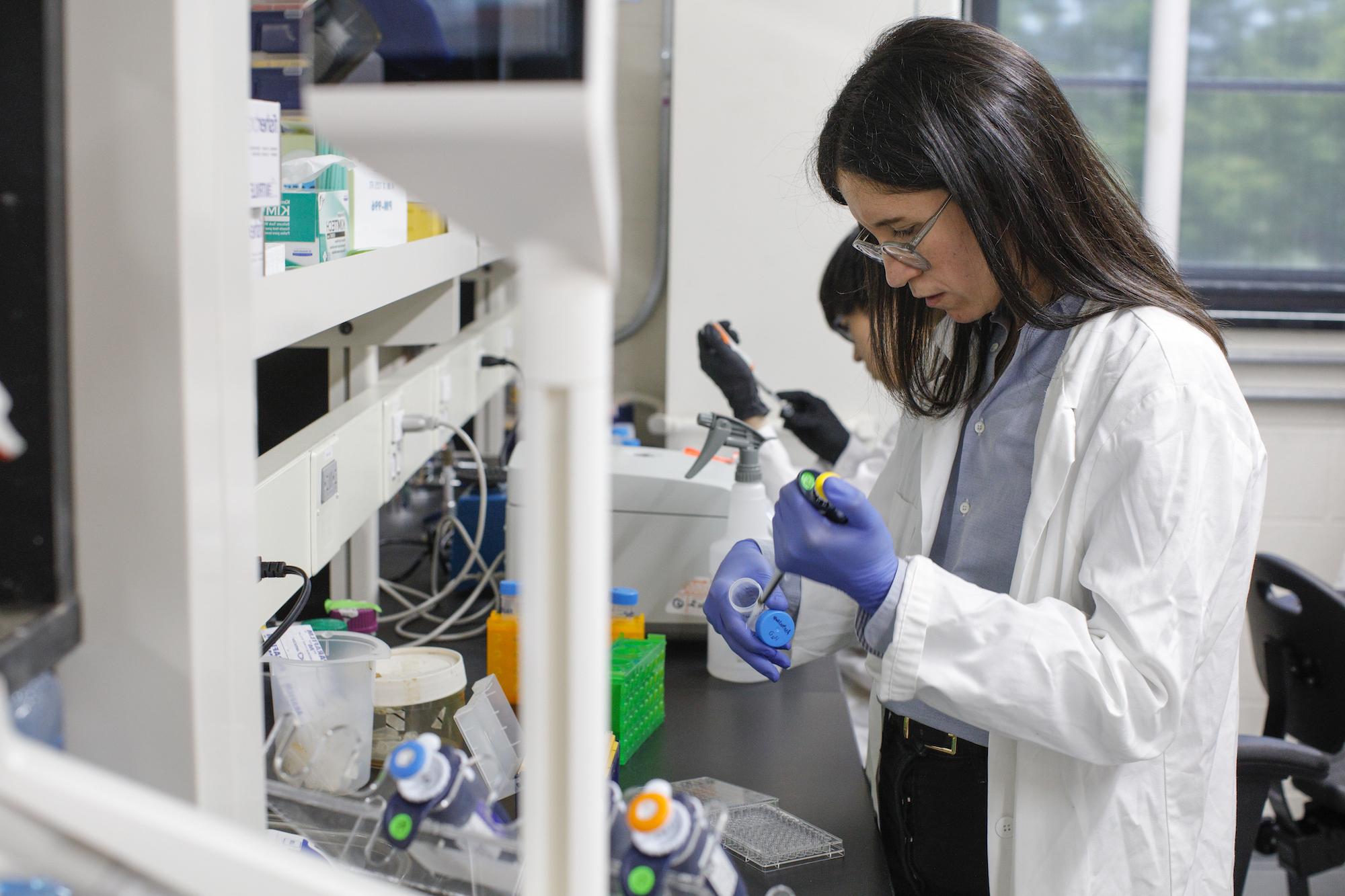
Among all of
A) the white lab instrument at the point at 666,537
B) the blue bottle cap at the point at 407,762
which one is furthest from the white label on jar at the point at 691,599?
the blue bottle cap at the point at 407,762

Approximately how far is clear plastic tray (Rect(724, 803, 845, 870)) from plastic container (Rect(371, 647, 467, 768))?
1.01 ft

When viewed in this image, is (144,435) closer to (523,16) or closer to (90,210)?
(90,210)

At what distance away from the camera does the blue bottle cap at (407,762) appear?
2.03ft

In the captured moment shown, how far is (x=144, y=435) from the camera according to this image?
0.54 meters

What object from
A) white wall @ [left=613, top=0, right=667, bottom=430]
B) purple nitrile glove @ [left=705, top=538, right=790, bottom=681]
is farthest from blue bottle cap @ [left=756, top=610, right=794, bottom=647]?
white wall @ [left=613, top=0, right=667, bottom=430]

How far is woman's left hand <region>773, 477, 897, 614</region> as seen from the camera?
109 cm

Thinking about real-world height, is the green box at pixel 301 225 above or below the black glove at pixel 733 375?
above

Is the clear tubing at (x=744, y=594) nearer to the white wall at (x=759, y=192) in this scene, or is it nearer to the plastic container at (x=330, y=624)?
the plastic container at (x=330, y=624)

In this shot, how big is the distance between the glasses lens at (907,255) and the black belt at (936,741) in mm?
516

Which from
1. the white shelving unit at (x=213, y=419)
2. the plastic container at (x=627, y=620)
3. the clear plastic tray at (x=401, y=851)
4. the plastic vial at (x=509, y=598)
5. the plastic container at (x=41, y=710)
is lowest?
the plastic container at (x=627, y=620)

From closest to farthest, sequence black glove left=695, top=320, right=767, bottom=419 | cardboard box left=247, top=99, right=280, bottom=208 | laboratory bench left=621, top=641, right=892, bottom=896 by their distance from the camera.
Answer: cardboard box left=247, top=99, right=280, bottom=208 < laboratory bench left=621, top=641, right=892, bottom=896 < black glove left=695, top=320, right=767, bottom=419

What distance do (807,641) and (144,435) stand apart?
108 cm

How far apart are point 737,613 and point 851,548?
34 cm

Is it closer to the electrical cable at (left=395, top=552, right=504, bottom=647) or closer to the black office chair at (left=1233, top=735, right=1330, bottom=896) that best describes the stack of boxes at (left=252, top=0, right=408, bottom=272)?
the electrical cable at (left=395, top=552, right=504, bottom=647)
